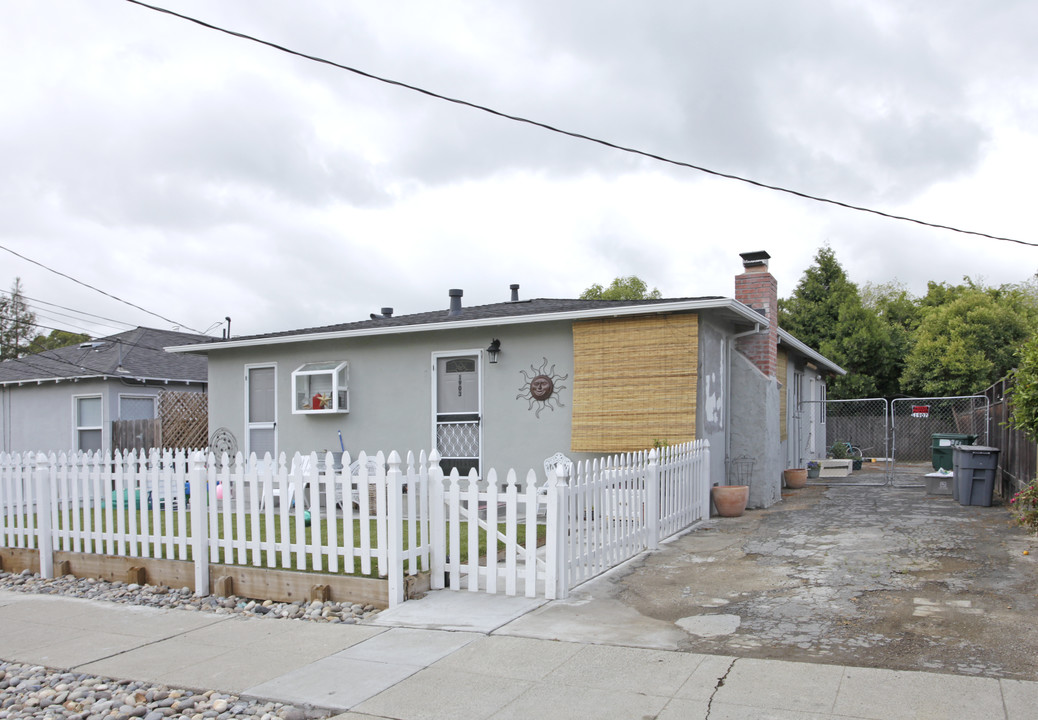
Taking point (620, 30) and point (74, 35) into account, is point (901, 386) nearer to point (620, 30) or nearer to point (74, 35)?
point (620, 30)

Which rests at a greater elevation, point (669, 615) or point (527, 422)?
point (527, 422)

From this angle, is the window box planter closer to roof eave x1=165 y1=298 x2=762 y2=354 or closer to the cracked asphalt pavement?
roof eave x1=165 y1=298 x2=762 y2=354

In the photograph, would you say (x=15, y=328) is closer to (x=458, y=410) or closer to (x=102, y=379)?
(x=102, y=379)

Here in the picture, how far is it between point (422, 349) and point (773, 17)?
22.9ft

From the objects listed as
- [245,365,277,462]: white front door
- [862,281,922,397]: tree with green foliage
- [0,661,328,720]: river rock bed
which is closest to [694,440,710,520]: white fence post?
[0,661,328,720]: river rock bed

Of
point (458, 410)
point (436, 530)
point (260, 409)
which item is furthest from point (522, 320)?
point (260, 409)

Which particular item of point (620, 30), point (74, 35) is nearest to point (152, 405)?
point (74, 35)

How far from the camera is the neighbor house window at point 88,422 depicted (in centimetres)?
1777

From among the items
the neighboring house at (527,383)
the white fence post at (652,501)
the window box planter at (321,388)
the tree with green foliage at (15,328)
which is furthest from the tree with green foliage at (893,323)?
the tree with green foliage at (15,328)

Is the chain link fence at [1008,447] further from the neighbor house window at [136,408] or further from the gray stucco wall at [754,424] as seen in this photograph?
the neighbor house window at [136,408]

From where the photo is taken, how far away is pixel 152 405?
60.9ft

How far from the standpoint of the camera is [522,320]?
1120 centimetres

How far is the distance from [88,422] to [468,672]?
657 inches

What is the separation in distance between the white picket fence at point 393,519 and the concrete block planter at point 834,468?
10185 mm
